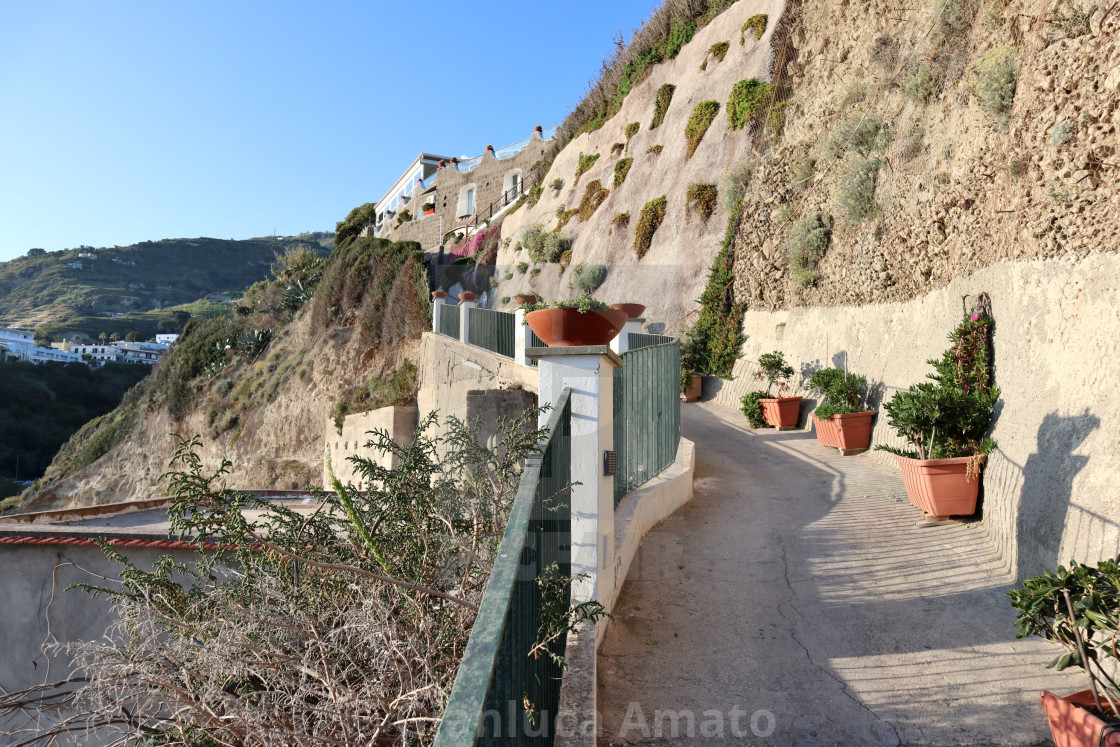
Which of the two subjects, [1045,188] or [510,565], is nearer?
[510,565]

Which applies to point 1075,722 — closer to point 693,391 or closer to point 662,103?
point 693,391

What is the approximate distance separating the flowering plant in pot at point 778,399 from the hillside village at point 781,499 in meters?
Result: 0.09

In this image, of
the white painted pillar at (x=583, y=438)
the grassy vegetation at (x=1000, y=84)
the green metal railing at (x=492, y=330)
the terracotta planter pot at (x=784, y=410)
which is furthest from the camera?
the green metal railing at (x=492, y=330)

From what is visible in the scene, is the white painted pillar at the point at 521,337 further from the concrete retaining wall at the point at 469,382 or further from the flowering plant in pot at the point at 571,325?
the flowering plant in pot at the point at 571,325

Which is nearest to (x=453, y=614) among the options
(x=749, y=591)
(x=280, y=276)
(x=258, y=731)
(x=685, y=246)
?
(x=258, y=731)

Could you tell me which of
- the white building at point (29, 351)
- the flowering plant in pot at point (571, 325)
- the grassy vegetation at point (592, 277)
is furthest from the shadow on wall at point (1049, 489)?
the white building at point (29, 351)

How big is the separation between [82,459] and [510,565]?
36450 millimetres

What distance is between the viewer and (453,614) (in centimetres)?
253

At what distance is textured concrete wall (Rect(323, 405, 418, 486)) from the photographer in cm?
1595

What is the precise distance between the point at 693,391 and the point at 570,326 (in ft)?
34.4

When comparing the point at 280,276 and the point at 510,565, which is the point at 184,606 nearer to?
the point at 510,565

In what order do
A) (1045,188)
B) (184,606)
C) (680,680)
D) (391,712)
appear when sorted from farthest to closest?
(1045,188) → (680,680) → (184,606) → (391,712)

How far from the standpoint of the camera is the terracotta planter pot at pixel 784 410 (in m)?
10.8

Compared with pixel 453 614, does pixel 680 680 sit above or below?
below
